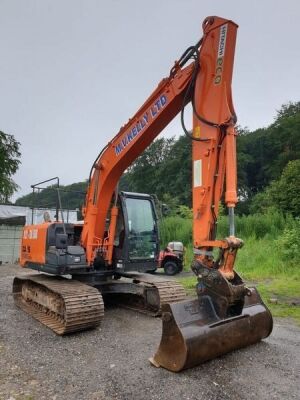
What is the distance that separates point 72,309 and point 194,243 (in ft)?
6.94

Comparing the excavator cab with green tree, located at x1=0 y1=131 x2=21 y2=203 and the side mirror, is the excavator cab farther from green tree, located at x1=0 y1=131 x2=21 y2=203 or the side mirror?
green tree, located at x1=0 y1=131 x2=21 y2=203

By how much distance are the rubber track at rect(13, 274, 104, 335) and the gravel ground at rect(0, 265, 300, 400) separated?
15 cm

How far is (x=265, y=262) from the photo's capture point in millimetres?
12055

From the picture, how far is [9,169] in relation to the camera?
2053 cm

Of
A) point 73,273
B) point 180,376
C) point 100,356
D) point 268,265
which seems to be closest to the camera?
point 180,376

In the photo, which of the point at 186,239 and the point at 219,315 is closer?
the point at 219,315

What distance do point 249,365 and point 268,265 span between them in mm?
7864

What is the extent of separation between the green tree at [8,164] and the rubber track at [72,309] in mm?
14603

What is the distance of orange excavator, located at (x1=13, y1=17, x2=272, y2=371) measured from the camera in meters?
4.18

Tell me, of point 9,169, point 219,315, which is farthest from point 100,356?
point 9,169

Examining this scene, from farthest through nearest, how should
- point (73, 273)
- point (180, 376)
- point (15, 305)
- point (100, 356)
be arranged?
point (15, 305), point (73, 273), point (100, 356), point (180, 376)

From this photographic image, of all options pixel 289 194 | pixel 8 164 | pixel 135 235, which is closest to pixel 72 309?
pixel 135 235

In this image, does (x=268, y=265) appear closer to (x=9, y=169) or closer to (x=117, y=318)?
(x=117, y=318)

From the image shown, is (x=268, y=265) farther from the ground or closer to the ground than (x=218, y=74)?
closer to the ground
